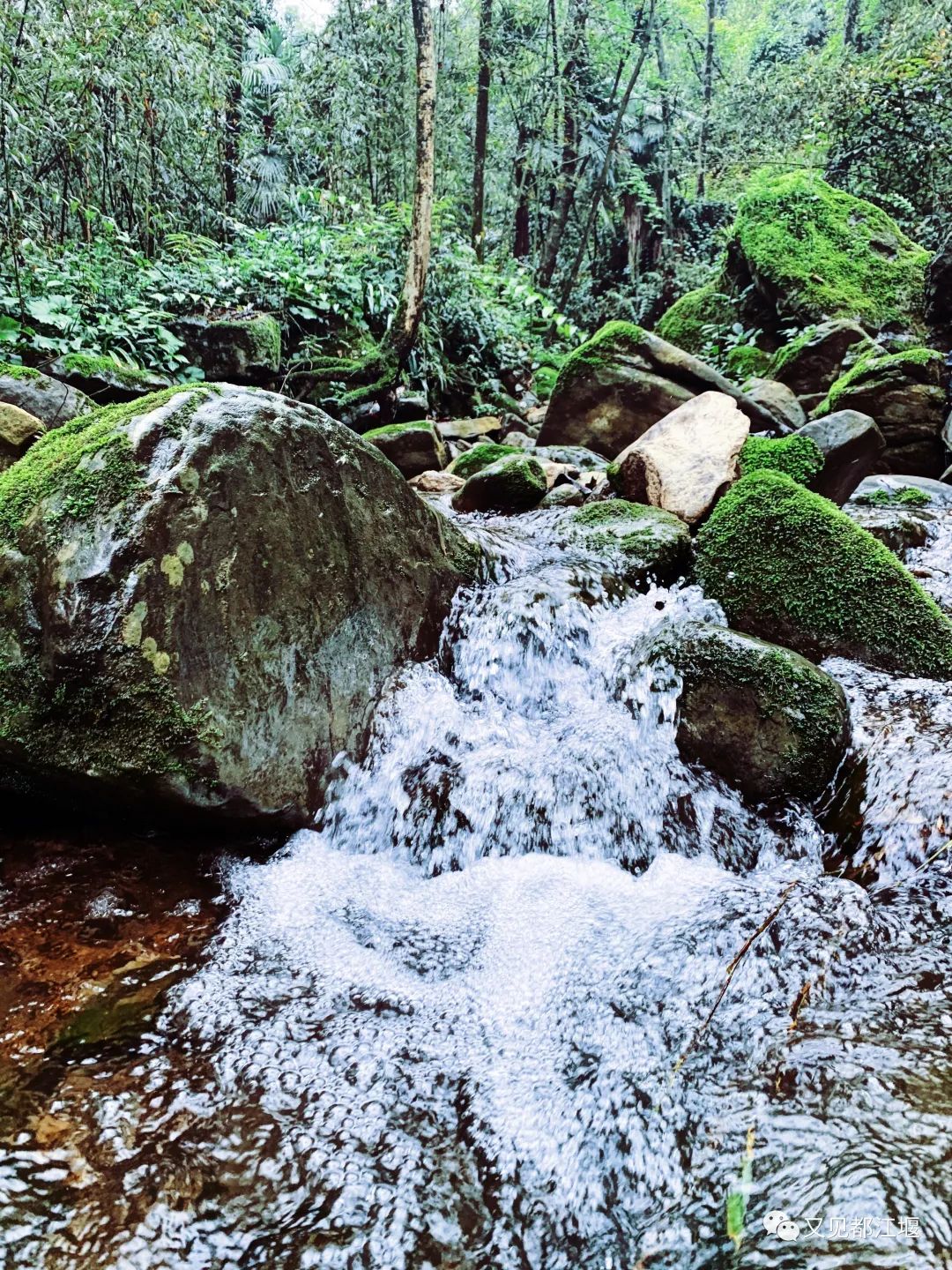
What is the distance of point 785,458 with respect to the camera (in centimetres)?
511

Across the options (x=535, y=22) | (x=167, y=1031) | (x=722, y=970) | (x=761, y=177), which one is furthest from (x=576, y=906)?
(x=535, y=22)

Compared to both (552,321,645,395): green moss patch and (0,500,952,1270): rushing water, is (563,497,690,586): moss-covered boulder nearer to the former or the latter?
(0,500,952,1270): rushing water

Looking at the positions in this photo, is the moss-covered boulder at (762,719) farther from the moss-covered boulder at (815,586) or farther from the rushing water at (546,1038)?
the moss-covered boulder at (815,586)

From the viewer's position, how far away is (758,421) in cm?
718

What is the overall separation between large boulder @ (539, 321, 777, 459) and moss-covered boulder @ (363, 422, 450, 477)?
1453 mm

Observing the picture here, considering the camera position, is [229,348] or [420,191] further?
[229,348]

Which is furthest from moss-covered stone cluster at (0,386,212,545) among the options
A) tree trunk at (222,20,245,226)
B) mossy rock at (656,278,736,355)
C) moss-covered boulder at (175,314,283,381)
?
tree trunk at (222,20,245,226)

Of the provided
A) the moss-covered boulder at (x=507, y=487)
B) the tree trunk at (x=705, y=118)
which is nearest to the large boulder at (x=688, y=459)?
the moss-covered boulder at (x=507, y=487)

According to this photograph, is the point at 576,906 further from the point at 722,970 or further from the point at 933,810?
the point at 933,810

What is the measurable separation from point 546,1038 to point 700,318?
12376 mm

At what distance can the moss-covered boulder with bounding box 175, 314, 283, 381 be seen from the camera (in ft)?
28.3

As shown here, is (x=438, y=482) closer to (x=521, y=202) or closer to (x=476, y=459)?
(x=476, y=459)

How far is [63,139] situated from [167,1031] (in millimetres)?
10361

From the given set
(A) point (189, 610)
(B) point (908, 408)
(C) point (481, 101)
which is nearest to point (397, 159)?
(C) point (481, 101)
